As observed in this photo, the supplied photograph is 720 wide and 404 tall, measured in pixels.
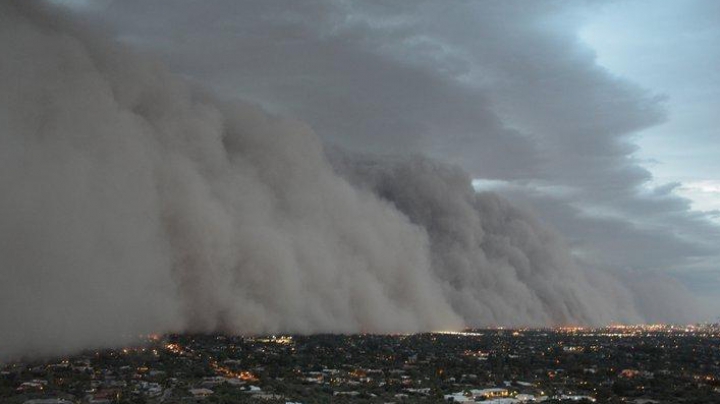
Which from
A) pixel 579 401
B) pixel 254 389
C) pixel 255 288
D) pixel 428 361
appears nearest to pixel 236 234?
pixel 255 288

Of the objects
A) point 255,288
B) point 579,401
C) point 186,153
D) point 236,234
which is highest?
point 186,153

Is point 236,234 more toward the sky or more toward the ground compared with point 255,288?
more toward the sky

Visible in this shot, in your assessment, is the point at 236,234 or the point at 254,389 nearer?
the point at 254,389

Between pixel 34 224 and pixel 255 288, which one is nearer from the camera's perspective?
pixel 34 224

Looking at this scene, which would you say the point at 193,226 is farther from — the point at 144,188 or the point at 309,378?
the point at 309,378

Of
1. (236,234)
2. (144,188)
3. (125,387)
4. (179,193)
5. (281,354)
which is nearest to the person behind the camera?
(125,387)

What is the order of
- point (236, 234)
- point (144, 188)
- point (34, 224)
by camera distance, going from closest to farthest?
point (34, 224)
point (144, 188)
point (236, 234)

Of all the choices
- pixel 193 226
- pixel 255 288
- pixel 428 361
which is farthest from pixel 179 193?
pixel 428 361

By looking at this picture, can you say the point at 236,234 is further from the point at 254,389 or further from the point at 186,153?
the point at 254,389

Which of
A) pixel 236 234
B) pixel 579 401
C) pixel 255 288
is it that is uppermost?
pixel 236 234
